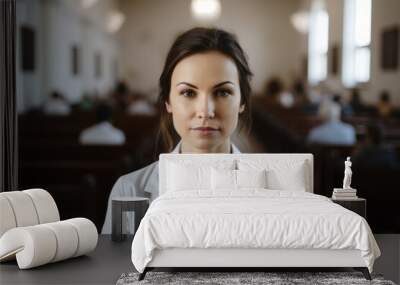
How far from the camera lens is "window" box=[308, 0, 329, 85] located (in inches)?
434

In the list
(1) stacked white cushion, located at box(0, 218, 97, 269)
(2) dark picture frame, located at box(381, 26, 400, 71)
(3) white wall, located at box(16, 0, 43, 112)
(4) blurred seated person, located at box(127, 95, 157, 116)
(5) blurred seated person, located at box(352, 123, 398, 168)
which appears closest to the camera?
(1) stacked white cushion, located at box(0, 218, 97, 269)

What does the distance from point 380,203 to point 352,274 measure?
6.37 feet

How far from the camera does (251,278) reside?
12.7ft

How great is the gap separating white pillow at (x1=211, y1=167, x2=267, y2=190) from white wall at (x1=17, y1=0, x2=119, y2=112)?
627 centimetres

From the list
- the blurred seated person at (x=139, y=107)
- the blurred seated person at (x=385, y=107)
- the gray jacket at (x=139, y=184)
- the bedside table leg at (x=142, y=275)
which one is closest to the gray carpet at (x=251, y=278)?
the bedside table leg at (x=142, y=275)

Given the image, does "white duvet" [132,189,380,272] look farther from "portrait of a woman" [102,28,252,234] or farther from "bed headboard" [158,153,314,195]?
"portrait of a woman" [102,28,252,234]

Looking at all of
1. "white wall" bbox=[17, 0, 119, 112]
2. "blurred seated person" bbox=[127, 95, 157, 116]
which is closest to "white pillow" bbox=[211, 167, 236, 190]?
"blurred seated person" bbox=[127, 95, 157, 116]

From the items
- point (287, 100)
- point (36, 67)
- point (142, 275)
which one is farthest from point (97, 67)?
point (142, 275)

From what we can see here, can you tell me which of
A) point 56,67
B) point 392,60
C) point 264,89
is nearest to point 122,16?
point 264,89

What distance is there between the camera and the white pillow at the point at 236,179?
4.63 m

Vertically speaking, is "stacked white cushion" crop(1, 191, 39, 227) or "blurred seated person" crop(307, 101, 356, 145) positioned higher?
"blurred seated person" crop(307, 101, 356, 145)

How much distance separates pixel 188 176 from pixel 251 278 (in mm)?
995

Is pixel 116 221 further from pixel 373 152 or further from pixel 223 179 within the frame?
pixel 373 152

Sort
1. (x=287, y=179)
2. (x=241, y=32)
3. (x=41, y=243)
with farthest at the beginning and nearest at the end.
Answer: (x=241, y=32), (x=287, y=179), (x=41, y=243)
